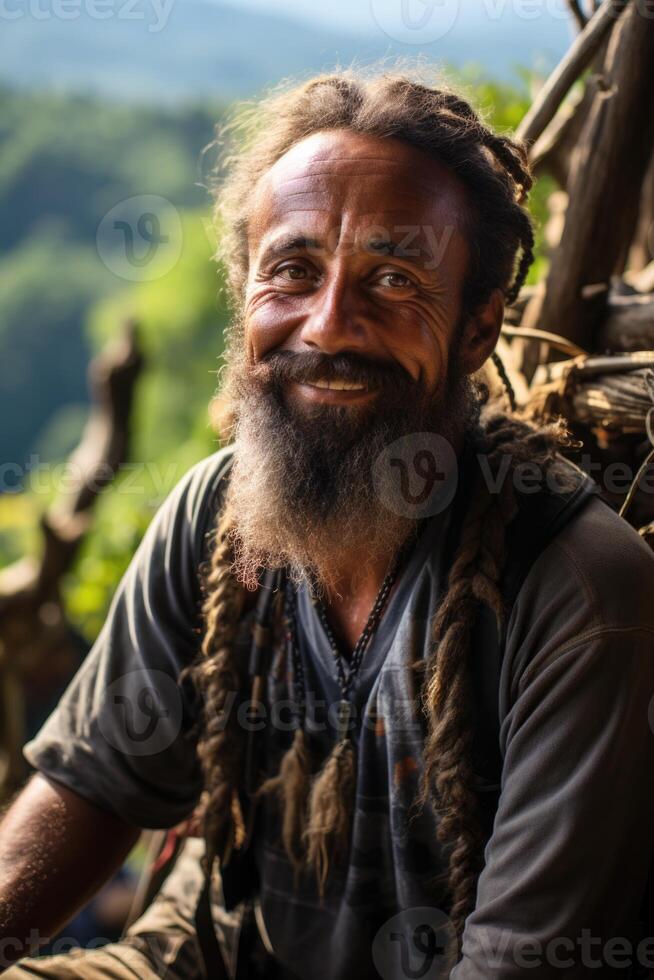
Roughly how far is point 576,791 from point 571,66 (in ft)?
4.69

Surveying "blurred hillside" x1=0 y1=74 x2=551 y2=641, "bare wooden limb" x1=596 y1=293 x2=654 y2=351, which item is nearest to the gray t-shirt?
"bare wooden limb" x1=596 y1=293 x2=654 y2=351

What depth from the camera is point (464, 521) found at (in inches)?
54.1

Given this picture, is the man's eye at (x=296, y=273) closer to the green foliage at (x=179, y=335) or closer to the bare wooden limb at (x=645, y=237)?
the bare wooden limb at (x=645, y=237)

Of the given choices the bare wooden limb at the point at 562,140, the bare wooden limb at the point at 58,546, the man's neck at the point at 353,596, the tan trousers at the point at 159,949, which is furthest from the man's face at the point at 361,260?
the bare wooden limb at the point at 58,546

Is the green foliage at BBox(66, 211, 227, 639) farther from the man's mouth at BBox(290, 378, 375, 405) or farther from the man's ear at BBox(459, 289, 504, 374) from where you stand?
the man's mouth at BBox(290, 378, 375, 405)

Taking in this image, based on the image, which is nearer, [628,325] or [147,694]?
[147,694]

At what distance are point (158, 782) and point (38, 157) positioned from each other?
18.5 meters

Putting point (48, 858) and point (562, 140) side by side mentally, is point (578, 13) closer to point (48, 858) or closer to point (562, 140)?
point (562, 140)

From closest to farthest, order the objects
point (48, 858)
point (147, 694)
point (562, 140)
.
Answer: point (48, 858) < point (147, 694) < point (562, 140)

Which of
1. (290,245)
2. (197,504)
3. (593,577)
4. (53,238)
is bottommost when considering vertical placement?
(593,577)

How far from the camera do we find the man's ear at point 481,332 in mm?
1520

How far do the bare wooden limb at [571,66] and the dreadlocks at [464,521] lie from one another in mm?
287

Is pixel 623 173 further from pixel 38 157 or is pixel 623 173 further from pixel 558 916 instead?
pixel 38 157

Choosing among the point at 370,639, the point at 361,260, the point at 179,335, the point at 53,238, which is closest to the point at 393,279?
the point at 361,260
